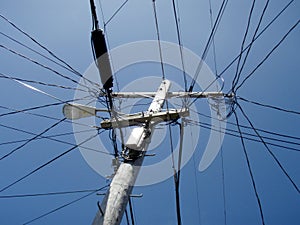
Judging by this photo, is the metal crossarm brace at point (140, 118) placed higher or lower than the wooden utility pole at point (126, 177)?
higher

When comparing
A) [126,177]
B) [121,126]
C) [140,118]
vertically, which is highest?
[140,118]

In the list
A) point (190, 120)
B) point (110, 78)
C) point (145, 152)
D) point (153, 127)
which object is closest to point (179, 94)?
point (190, 120)

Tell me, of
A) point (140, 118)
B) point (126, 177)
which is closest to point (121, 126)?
point (140, 118)

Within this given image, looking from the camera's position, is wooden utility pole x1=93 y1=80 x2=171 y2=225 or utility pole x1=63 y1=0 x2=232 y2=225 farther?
utility pole x1=63 y1=0 x2=232 y2=225

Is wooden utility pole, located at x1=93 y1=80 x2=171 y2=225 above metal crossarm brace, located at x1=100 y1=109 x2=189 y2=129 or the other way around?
the other way around

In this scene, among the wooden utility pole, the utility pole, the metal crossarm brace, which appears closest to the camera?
the wooden utility pole

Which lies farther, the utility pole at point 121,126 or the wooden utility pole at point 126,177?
the utility pole at point 121,126

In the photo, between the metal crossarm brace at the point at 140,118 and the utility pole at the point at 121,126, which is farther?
the metal crossarm brace at the point at 140,118

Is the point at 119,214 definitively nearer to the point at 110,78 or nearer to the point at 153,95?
the point at 110,78

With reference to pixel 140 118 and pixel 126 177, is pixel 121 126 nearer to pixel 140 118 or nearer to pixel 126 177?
pixel 140 118

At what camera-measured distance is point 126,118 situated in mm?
6098

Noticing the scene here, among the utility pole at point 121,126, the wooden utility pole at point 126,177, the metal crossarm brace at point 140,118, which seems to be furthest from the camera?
the metal crossarm brace at point 140,118

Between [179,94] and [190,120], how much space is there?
1475mm

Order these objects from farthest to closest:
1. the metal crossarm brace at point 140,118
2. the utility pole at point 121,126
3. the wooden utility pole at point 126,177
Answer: the metal crossarm brace at point 140,118
the utility pole at point 121,126
the wooden utility pole at point 126,177
